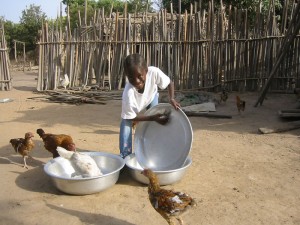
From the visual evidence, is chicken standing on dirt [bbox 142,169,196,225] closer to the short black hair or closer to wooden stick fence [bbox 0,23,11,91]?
the short black hair

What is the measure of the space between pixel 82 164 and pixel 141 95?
1097 mm

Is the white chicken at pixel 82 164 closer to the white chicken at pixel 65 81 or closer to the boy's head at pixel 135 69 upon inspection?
the boy's head at pixel 135 69

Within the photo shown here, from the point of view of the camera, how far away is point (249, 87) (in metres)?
10.9

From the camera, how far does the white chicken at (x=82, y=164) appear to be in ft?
13.6

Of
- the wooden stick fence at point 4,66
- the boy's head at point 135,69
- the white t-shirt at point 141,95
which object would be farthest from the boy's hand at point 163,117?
the wooden stick fence at point 4,66

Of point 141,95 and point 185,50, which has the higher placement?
point 185,50

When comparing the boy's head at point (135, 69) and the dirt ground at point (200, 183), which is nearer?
the dirt ground at point (200, 183)

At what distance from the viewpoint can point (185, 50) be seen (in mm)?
10750

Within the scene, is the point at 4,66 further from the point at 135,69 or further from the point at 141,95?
the point at 135,69

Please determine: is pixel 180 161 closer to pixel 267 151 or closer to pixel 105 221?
pixel 105 221

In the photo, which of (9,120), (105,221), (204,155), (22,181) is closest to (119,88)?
(9,120)

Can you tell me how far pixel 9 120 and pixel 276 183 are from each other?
19.7 ft

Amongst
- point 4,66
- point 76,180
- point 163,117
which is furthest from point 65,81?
point 76,180

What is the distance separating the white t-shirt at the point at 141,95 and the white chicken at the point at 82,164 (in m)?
0.68
